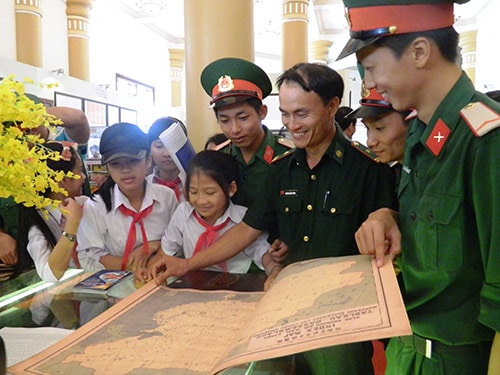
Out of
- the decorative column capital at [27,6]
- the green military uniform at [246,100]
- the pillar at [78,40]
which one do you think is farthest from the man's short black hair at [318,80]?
the pillar at [78,40]

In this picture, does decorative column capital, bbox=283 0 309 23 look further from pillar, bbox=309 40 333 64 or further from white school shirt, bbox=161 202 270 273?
white school shirt, bbox=161 202 270 273

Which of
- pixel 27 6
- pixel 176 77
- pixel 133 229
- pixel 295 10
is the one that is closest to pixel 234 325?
pixel 133 229

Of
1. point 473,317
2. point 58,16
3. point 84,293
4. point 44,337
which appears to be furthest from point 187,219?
point 58,16

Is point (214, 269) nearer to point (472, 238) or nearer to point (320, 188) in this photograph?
point (320, 188)

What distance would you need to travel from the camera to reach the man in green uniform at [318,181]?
53.6 inches

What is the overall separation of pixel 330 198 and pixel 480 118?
670mm

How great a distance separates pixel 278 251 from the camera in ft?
4.82

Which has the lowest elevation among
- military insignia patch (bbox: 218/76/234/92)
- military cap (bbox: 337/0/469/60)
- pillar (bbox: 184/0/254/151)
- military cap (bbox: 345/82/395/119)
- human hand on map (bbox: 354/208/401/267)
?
human hand on map (bbox: 354/208/401/267)

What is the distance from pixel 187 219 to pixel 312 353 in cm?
84

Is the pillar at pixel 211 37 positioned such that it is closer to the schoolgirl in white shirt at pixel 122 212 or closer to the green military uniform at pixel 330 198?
the schoolgirl in white shirt at pixel 122 212

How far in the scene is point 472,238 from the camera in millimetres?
789

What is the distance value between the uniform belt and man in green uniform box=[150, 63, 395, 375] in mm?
399

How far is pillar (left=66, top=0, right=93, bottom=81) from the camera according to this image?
28.5ft

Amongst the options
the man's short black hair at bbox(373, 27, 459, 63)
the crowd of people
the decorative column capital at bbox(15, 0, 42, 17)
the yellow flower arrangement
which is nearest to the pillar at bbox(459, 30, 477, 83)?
the decorative column capital at bbox(15, 0, 42, 17)
